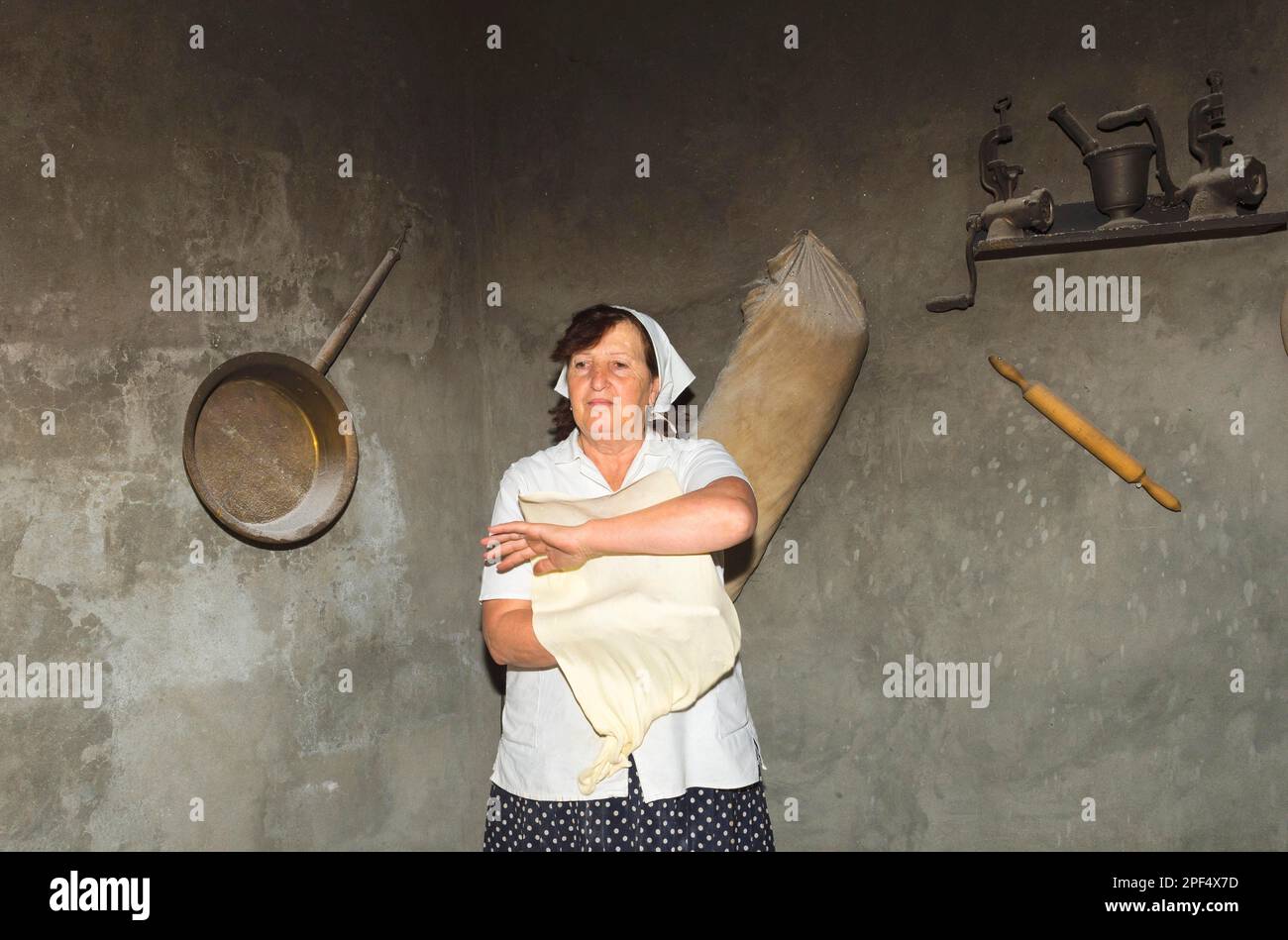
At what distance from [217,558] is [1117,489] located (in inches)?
81.7

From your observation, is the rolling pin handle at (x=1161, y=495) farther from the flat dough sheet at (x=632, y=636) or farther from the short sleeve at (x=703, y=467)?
the flat dough sheet at (x=632, y=636)

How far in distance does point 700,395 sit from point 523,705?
1.58 metres

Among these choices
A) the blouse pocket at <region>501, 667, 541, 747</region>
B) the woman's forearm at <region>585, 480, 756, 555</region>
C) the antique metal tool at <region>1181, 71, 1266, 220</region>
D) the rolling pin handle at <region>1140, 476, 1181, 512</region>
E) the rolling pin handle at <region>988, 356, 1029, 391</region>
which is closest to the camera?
the woman's forearm at <region>585, 480, 756, 555</region>

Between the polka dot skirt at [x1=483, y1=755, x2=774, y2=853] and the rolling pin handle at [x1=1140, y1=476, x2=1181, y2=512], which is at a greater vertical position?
the rolling pin handle at [x1=1140, y1=476, x2=1181, y2=512]

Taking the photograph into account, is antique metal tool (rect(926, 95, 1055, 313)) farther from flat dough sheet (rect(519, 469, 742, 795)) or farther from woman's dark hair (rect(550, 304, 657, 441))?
flat dough sheet (rect(519, 469, 742, 795))

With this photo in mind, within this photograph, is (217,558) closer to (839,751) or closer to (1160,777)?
(839,751)

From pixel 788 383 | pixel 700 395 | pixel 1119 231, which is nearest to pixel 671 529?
pixel 788 383

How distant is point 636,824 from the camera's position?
4.93 ft

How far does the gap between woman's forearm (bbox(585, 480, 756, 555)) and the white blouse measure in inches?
3.8

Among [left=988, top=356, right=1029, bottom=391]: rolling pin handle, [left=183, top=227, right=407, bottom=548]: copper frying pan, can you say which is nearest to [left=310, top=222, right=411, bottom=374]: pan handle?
[left=183, top=227, right=407, bottom=548]: copper frying pan

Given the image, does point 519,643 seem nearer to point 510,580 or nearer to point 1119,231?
point 510,580

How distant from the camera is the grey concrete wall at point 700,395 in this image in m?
2.27

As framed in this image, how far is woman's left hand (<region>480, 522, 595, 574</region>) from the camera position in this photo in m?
1.43

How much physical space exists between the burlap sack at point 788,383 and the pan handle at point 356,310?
865 millimetres
